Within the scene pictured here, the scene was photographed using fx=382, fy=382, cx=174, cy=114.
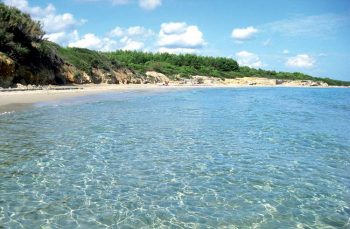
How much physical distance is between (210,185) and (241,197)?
3.49 feet

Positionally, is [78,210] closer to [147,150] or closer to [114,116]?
[147,150]

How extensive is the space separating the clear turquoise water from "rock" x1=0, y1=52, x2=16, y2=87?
16.0 metres

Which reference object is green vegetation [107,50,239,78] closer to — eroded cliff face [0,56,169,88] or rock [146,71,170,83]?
rock [146,71,170,83]

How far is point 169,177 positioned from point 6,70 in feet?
91.5

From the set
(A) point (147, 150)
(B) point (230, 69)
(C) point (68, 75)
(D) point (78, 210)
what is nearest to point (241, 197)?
(D) point (78, 210)

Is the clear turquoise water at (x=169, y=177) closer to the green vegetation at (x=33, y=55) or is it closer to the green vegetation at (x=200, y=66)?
the green vegetation at (x=33, y=55)

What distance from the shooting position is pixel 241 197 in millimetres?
9031

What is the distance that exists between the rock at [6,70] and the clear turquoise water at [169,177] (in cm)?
1600

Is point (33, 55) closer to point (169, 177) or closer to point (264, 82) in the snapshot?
point (169, 177)

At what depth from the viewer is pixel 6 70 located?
33.5m

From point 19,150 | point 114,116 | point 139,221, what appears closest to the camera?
point 139,221

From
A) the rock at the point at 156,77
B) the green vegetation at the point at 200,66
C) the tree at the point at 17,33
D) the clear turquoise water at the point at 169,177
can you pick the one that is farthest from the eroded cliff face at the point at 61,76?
the green vegetation at the point at 200,66

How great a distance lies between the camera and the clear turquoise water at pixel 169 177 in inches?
308

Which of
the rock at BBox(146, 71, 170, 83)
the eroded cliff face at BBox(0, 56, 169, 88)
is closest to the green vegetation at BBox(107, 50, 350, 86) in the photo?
the rock at BBox(146, 71, 170, 83)
